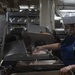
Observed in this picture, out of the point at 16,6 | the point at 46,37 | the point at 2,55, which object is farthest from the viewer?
the point at 16,6

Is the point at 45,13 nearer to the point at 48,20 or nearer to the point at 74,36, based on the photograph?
the point at 48,20

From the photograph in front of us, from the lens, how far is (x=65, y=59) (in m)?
2.54

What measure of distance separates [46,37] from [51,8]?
4372 mm

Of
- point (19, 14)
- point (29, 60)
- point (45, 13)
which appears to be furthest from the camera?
point (19, 14)

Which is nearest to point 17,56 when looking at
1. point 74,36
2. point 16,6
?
point 74,36

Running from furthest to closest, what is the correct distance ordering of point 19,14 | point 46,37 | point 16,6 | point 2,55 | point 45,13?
point 16,6 < point 19,14 < point 45,13 < point 46,37 < point 2,55

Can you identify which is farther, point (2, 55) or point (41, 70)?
point (2, 55)

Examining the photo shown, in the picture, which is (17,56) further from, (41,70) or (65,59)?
(65,59)

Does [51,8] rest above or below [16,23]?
above

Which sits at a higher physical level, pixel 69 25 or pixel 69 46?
pixel 69 25

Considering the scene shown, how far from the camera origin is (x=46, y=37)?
3.02 m

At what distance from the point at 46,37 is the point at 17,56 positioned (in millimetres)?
787

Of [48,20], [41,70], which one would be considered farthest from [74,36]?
[48,20]

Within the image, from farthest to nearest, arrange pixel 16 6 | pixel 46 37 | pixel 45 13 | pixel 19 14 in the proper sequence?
pixel 16 6
pixel 19 14
pixel 45 13
pixel 46 37
